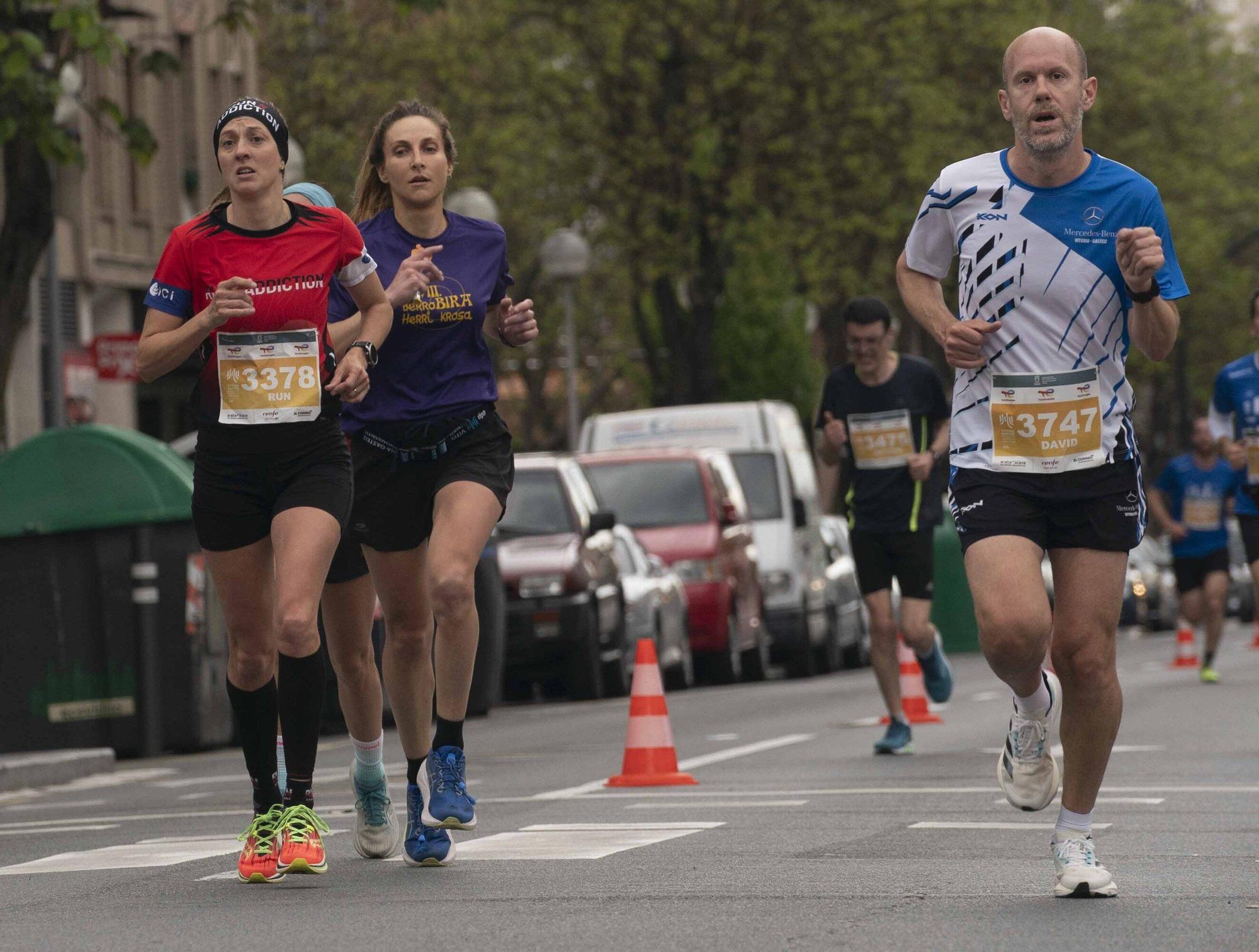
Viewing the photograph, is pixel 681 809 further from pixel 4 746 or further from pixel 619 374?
pixel 619 374

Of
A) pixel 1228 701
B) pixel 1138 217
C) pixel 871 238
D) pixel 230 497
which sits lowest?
pixel 1228 701

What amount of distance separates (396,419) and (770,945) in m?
2.47

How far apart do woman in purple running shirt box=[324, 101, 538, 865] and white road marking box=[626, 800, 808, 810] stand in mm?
2175

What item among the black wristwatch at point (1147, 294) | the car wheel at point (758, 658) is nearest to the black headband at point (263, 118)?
the black wristwatch at point (1147, 294)

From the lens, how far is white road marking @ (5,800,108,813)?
1169 centimetres

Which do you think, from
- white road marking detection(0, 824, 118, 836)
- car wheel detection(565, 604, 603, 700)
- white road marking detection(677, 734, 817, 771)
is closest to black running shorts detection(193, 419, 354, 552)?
white road marking detection(0, 824, 118, 836)

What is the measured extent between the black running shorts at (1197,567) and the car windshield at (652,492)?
415 centimetres

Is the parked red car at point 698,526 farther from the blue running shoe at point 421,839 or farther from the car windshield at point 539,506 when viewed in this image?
the blue running shoe at point 421,839

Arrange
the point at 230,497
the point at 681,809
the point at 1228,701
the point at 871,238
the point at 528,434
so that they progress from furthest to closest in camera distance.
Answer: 1. the point at 528,434
2. the point at 871,238
3. the point at 1228,701
4. the point at 681,809
5. the point at 230,497

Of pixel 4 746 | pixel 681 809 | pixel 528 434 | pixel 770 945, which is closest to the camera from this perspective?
pixel 770 945

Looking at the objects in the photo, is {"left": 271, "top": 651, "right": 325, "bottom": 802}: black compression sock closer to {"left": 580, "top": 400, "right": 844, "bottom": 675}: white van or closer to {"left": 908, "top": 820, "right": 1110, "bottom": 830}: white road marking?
{"left": 908, "top": 820, "right": 1110, "bottom": 830}: white road marking

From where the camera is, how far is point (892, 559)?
43.9 feet

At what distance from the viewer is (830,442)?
44.2ft

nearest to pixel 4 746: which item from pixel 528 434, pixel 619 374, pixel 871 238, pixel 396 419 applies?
pixel 396 419
